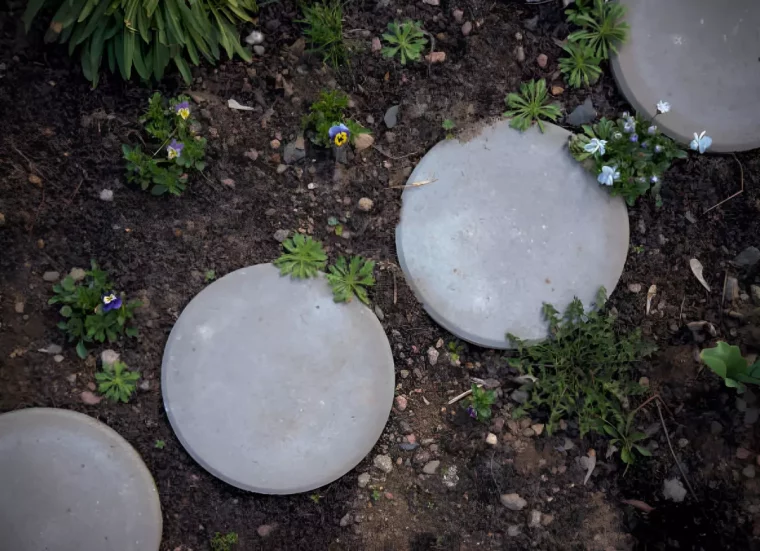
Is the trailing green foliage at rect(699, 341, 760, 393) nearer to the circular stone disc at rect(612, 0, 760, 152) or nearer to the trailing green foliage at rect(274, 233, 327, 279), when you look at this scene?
the circular stone disc at rect(612, 0, 760, 152)

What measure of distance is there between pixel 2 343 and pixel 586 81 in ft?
7.67

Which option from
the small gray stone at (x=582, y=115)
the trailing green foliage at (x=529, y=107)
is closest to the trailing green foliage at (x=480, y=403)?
the trailing green foliage at (x=529, y=107)

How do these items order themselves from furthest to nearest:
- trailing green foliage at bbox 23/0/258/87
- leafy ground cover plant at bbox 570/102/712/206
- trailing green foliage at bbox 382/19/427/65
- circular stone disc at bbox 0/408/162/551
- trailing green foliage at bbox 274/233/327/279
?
trailing green foliage at bbox 382/19/427/65
leafy ground cover plant at bbox 570/102/712/206
trailing green foliage at bbox 274/233/327/279
trailing green foliage at bbox 23/0/258/87
circular stone disc at bbox 0/408/162/551

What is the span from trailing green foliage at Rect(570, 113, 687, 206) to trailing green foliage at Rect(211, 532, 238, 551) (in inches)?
71.8

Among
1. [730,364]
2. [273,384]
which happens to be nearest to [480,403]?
[273,384]

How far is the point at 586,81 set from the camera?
257 centimetres

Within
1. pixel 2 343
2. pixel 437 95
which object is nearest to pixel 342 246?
pixel 437 95

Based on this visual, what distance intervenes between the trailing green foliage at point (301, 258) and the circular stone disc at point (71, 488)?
799 millimetres

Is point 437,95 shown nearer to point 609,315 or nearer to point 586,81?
point 586,81

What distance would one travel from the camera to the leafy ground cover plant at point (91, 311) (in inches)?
88.2

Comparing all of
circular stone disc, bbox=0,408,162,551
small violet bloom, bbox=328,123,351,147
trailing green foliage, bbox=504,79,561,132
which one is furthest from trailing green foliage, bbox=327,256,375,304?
circular stone disc, bbox=0,408,162,551

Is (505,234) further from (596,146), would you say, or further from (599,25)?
(599,25)

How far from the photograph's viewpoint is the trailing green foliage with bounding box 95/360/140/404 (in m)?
2.26

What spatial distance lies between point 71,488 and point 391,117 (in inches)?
67.2
